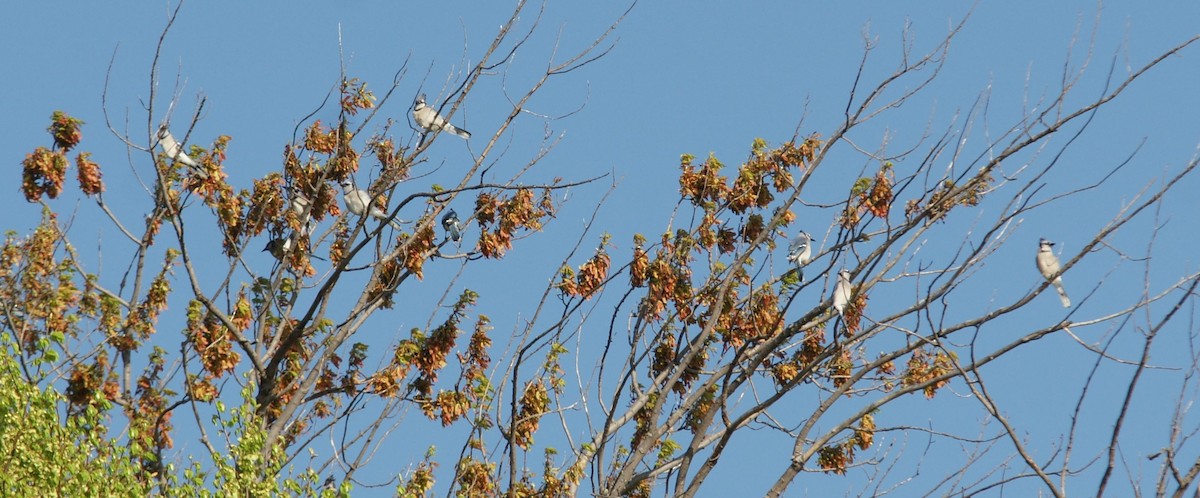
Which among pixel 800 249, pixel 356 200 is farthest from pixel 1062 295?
pixel 356 200

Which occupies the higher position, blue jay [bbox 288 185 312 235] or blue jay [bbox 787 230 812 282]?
blue jay [bbox 787 230 812 282]

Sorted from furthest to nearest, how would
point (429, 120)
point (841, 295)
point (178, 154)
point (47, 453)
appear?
point (429, 120), point (178, 154), point (841, 295), point (47, 453)

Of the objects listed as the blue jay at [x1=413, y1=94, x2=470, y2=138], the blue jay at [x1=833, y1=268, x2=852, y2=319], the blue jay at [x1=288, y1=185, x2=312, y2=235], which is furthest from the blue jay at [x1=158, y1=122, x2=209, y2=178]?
the blue jay at [x1=833, y1=268, x2=852, y2=319]

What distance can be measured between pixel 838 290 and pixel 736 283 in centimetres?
134

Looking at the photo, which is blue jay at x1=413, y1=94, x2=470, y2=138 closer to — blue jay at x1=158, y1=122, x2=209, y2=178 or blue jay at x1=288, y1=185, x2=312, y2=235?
blue jay at x1=288, y1=185, x2=312, y2=235

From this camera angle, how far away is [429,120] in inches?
454

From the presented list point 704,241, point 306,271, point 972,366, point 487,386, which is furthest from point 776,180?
point 972,366

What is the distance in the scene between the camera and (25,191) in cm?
1176

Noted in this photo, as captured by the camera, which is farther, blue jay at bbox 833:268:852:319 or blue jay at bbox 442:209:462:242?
blue jay at bbox 442:209:462:242

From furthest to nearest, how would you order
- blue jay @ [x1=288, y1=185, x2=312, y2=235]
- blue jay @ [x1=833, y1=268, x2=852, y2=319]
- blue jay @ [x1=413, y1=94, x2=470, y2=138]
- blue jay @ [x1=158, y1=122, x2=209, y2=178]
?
blue jay @ [x1=288, y1=185, x2=312, y2=235] → blue jay @ [x1=413, y1=94, x2=470, y2=138] → blue jay @ [x1=158, y1=122, x2=209, y2=178] → blue jay @ [x1=833, y1=268, x2=852, y2=319]

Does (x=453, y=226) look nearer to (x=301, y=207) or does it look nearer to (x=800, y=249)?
(x=301, y=207)

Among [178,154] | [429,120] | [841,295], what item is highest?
[429,120]

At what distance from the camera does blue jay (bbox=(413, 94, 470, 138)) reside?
1117 cm

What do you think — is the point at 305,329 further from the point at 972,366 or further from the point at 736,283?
the point at 972,366
